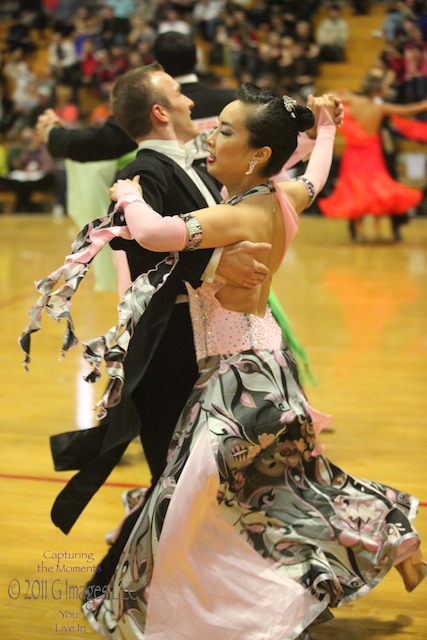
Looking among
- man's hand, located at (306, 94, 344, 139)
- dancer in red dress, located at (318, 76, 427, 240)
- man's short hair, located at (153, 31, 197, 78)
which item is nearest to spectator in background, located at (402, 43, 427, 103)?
dancer in red dress, located at (318, 76, 427, 240)

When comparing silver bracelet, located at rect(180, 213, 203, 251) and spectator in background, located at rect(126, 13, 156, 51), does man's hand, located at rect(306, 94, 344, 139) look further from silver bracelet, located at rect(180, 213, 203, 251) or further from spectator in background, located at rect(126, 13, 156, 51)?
spectator in background, located at rect(126, 13, 156, 51)

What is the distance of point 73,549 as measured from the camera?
2.93m

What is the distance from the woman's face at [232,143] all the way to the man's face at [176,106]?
1.20 ft

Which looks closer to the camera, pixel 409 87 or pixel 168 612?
pixel 168 612

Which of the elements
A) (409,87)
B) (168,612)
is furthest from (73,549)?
(409,87)

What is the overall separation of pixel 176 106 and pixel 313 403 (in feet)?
6.91

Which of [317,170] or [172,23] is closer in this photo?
[317,170]

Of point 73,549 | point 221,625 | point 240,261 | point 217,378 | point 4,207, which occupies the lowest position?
point 4,207

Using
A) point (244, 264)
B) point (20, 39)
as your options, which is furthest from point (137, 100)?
point (20, 39)

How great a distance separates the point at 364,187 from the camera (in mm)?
9172

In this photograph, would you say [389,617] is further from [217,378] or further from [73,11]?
[73,11]

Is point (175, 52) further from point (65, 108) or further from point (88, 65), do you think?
point (88, 65)

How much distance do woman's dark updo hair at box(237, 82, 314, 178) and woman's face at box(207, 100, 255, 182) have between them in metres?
0.01

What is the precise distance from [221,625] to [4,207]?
1114 centimetres
